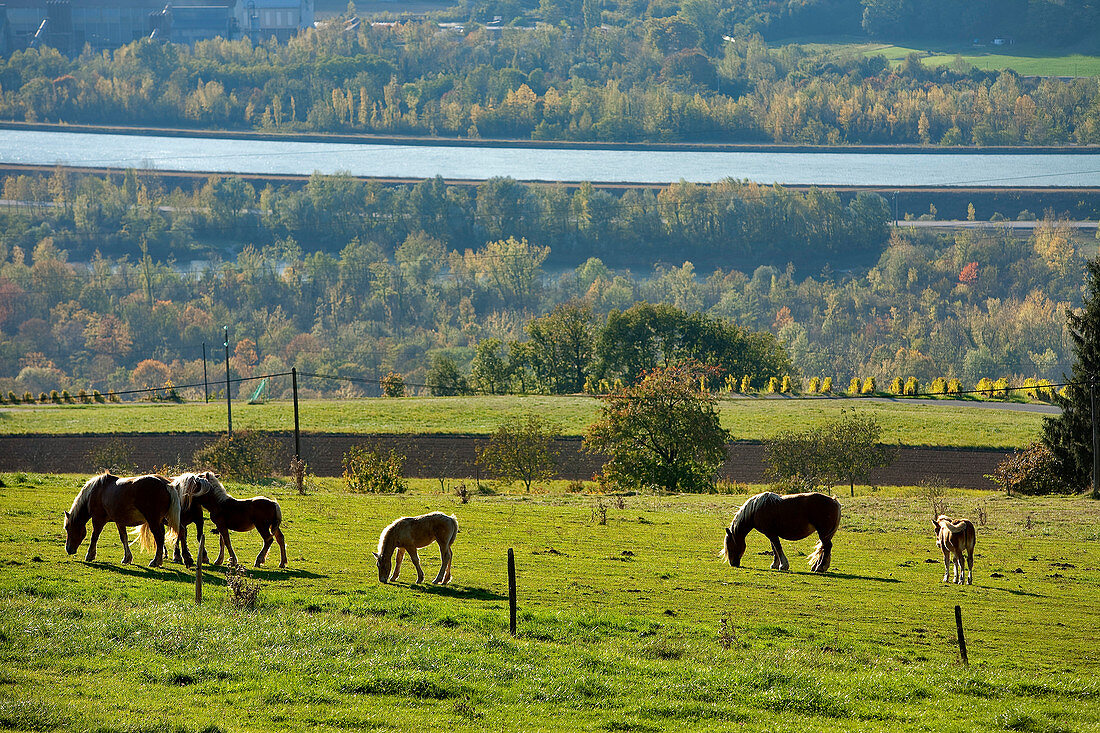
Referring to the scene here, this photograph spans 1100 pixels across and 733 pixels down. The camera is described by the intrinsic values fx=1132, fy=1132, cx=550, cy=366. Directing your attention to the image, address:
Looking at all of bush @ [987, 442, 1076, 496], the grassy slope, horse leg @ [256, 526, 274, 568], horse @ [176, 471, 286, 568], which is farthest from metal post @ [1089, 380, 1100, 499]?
horse @ [176, 471, 286, 568]

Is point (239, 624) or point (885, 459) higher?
point (239, 624)

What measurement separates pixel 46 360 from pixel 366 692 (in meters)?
183

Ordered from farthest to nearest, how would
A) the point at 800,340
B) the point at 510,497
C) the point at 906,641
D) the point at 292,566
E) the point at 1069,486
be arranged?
the point at 800,340 → the point at 1069,486 → the point at 510,497 → the point at 292,566 → the point at 906,641

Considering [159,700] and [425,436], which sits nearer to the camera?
[159,700]

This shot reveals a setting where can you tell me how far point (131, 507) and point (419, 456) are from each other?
46.4 m

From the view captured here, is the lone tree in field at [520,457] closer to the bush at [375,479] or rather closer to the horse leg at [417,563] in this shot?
the bush at [375,479]

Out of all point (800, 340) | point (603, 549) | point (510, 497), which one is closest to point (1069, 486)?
point (510, 497)

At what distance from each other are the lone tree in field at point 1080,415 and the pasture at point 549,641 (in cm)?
2245

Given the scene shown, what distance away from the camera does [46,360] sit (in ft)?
596

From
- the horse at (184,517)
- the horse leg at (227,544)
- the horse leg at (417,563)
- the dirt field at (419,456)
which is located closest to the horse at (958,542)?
the horse leg at (417,563)

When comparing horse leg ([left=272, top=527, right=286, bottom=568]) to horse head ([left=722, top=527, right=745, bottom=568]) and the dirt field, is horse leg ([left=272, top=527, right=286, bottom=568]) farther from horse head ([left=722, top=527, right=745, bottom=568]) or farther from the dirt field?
the dirt field

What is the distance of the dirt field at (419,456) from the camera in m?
64.1

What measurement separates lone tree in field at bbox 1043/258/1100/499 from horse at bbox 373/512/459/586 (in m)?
36.5

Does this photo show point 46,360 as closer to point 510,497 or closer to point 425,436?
point 425,436
